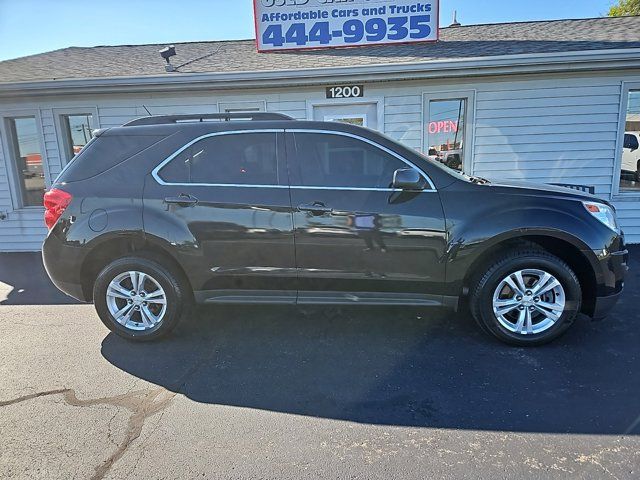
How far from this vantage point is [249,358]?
3.38m

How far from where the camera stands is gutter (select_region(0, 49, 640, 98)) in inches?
233

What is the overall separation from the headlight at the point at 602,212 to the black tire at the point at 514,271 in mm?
455

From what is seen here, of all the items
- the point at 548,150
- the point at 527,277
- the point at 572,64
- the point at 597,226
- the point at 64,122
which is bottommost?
the point at 527,277

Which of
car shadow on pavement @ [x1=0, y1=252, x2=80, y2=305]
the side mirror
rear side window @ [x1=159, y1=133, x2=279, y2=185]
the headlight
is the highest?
rear side window @ [x1=159, y1=133, x2=279, y2=185]

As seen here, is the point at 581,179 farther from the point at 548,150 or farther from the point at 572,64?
the point at 572,64

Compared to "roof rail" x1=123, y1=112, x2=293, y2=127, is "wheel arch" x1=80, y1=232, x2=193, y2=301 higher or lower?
lower

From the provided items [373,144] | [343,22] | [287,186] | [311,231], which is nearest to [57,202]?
[287,186]

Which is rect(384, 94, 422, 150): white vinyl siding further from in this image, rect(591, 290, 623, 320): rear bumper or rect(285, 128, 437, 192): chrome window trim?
rect(591, 290, 623, 320): rear bumper

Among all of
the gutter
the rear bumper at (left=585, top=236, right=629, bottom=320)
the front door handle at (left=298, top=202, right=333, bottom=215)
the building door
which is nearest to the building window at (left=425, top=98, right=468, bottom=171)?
the gutter

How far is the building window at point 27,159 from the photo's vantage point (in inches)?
286

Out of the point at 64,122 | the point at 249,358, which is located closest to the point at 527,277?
the point at 249,358

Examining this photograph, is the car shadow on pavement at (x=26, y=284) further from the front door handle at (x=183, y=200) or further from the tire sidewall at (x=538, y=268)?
the tire sidewall at (x=538, y=268)

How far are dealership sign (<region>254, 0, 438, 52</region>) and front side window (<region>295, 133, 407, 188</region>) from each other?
15.7 feet

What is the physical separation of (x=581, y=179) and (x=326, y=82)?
4397 millimetres
